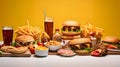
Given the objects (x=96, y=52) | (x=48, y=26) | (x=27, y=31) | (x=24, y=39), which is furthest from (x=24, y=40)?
(x=96, y=52)

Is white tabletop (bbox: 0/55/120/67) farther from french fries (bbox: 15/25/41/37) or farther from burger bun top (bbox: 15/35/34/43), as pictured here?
french fries (bbox: 15/25/41/37)

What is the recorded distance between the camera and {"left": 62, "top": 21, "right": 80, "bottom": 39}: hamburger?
6.19 ft

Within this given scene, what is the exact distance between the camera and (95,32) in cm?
A: 190

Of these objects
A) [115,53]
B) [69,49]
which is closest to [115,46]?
[115,53]

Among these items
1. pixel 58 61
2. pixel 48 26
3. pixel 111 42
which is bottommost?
pixel 58 61

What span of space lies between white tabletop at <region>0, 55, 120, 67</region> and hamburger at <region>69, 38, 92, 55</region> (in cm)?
10

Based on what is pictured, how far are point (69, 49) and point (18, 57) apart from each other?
0.36 meters

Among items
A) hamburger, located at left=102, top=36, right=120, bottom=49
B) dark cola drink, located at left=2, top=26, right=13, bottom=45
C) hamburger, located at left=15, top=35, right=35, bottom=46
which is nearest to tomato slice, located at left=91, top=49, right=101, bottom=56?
hamburger, located at left=102, top=36, right=120, bottom=49

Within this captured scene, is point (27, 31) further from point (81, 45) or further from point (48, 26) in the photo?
point (81, 45)

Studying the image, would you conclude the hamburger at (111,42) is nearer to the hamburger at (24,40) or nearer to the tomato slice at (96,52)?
the tomato slice at (96,52)

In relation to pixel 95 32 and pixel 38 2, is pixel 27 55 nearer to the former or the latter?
pixel 95 32

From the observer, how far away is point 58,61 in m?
1.47

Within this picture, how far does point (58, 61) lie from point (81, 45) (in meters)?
0.29

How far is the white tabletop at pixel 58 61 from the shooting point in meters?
1.43
